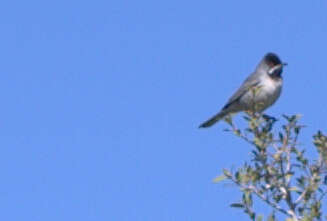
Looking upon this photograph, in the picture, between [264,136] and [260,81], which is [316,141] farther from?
[260,81]

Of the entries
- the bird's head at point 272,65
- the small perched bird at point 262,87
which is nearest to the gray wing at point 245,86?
the small perched bird at point 262,87

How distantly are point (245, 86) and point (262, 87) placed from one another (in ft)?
1.99

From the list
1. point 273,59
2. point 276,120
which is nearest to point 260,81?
point 273,59

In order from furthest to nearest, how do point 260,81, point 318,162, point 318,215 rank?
point 260,81, point 318,162, point 318,215

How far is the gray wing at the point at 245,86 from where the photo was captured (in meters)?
10.6

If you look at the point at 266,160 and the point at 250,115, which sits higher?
the point at 250,115

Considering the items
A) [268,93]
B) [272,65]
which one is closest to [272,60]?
[272,65]

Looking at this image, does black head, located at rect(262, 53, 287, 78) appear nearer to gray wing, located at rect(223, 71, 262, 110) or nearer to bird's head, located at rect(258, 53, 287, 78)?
bird's head, located at rect(258, 53, 287, 78)

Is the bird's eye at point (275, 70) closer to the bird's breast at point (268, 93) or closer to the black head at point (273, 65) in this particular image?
the black head at point (273, 65)

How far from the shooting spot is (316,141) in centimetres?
547

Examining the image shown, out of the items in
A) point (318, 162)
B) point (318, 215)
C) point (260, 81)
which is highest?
point (260, 81)

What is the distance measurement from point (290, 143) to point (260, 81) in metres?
5.00

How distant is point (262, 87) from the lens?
10.2m

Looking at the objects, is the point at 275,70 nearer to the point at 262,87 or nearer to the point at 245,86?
the point at 245,86
